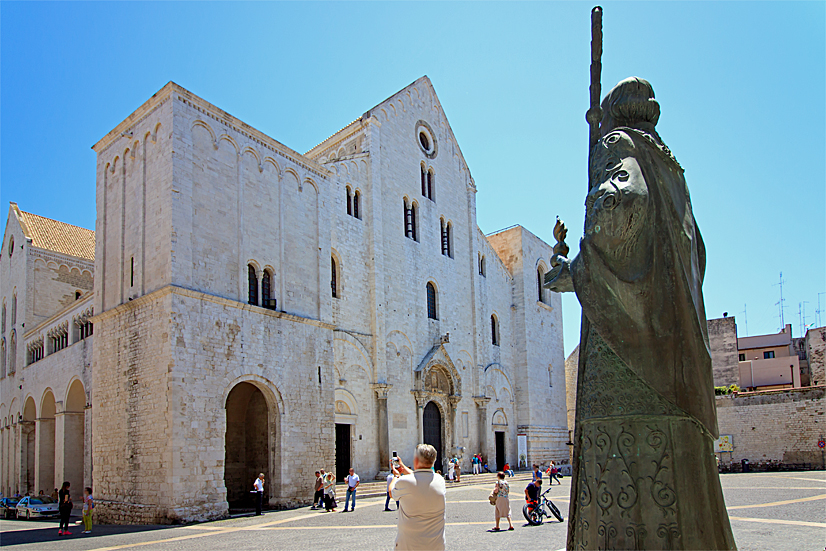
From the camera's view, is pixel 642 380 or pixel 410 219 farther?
pixel 410 219

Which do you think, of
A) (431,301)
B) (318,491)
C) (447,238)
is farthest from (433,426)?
(318,491)

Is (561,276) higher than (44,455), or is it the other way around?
(561,276)

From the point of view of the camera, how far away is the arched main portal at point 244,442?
62.3 ft

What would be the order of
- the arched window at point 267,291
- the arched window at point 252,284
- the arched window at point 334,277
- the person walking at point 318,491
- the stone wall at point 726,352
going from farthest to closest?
the stone wall at point 726,352, the arched window at point 334,277, the arched window at point 267,291, the arched window at point 252,284, the person walking at point 318,491

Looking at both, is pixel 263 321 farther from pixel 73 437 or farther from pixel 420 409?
pixel 73 437

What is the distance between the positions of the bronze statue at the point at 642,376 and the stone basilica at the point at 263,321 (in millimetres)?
13214

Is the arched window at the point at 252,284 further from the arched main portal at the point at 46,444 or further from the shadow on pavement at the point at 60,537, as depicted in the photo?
the arched main portal at the point at 46,444

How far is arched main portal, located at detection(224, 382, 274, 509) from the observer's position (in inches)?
748

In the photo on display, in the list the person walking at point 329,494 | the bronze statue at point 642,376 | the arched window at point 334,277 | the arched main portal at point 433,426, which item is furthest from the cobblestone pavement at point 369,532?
the arched main portal at point 433,426

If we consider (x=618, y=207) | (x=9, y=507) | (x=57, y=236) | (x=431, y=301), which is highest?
(x=57, y=236)

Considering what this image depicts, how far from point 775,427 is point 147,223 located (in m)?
29.8

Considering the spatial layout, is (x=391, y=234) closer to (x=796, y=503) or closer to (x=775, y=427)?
(x=796, y=503)

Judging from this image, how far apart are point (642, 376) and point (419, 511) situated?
1610 millimetres

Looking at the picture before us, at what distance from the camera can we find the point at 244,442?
1953 cm
